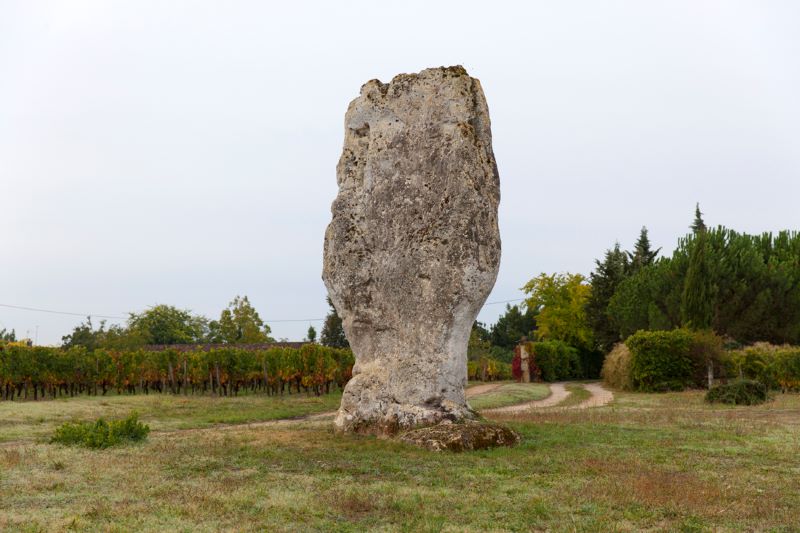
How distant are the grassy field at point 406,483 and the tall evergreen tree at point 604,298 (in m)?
40.2


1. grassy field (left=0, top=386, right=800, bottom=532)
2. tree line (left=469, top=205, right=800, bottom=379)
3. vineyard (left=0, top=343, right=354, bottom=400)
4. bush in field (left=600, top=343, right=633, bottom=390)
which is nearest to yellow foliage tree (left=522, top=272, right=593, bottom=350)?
tree line (left=469, top=205, right=800, bottom=379)

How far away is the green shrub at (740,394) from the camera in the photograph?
965 inches

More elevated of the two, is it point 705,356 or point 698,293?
point 698,293

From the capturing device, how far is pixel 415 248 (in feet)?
49.8

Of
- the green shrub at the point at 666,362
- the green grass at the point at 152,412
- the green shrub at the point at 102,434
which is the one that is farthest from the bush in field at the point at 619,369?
the green shrub at the point at 102,434

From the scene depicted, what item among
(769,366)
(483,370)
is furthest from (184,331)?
(769,366)

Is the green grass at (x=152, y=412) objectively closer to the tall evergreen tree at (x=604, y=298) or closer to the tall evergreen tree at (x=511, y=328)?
the tall evergreen tree at (x=604, y=298)

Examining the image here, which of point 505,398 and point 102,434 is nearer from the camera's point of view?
point 102,434

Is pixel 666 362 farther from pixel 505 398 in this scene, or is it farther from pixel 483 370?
pixel 483 370

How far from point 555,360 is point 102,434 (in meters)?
40.3

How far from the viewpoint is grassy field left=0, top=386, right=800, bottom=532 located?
26.6ft

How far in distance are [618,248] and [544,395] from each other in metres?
32.2

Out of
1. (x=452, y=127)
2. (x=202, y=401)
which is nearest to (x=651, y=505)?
(x=452, y=127)

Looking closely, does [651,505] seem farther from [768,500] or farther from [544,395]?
[544,395]
